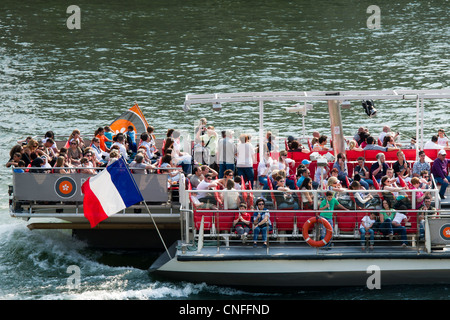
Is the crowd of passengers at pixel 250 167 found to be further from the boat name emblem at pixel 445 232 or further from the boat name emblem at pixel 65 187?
the boat name emblem at pixel 445 232

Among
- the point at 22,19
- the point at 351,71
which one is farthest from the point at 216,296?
the point at 22,19

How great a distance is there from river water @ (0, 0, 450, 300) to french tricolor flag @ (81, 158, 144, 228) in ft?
9.24

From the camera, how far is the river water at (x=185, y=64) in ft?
107

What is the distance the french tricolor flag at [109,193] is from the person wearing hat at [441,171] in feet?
23.6

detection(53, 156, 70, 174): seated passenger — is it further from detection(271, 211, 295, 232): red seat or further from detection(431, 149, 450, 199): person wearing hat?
detection(431, 149, 450, 199): person wearing hat

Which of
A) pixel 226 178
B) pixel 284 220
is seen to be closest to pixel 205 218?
pixel 226 178

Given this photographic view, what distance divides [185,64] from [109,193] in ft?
79.8

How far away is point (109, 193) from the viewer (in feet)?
56.6

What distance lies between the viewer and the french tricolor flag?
17172 millimetres

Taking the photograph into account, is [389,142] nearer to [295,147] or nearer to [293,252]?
[295,147]

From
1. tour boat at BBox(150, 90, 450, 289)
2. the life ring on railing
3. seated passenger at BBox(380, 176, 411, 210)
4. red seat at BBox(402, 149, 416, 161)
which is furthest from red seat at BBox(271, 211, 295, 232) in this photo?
red seat at BBox(402, 149, 416, 161)

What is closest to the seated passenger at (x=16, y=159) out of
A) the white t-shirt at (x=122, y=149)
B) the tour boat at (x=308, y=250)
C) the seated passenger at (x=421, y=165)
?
the white t-shirt at (x=122, y=149)

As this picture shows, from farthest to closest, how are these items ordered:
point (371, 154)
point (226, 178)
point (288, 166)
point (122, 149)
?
point (122, 149)
point (371, 154)
point (288, 166)
point (226, 178)
